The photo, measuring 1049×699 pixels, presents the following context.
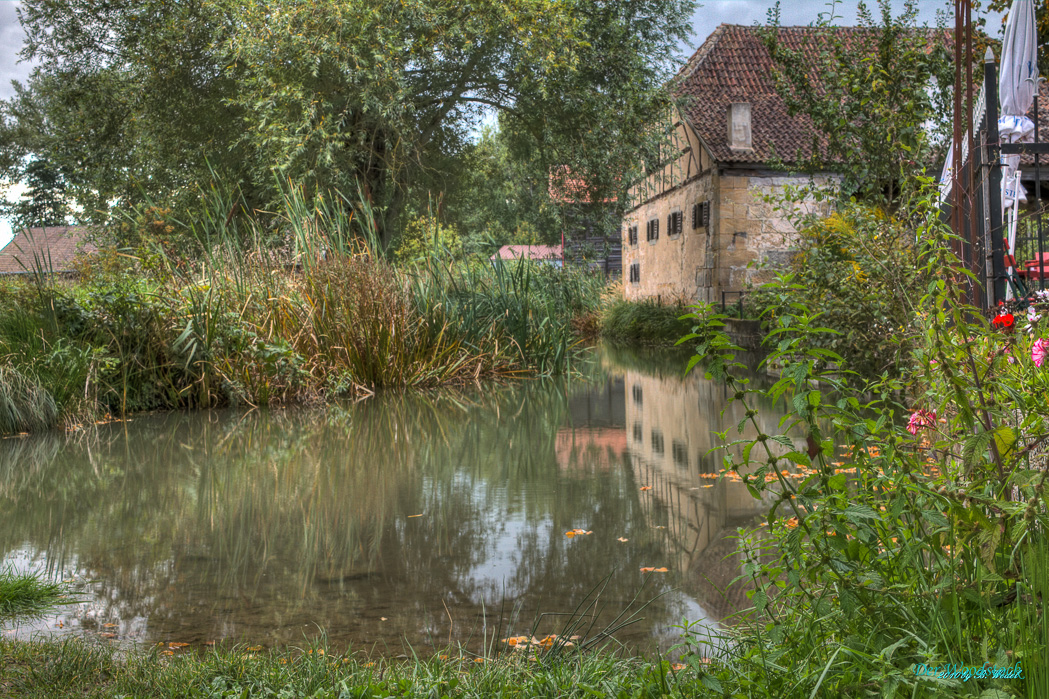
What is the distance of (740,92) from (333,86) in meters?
11.4

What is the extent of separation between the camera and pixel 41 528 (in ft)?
14.1

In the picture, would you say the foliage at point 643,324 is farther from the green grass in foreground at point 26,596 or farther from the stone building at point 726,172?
the green grass in foreground at point 26,596

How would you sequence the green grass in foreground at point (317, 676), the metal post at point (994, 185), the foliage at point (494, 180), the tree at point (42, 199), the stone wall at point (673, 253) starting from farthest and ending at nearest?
1. the tree at point (42, 199)
2. the stone wall at point (673, 253)
3. the foliage at point (494, 180)
4. the metal post at point (994, 185)
5. the green grass in foreground at point (317, 676)

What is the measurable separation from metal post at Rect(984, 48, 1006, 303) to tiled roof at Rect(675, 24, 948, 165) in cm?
1290

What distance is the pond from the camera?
2951 mm

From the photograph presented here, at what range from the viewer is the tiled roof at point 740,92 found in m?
19.4

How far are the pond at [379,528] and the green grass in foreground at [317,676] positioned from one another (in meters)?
0.21

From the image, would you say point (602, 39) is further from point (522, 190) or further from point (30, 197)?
point (30, 197)

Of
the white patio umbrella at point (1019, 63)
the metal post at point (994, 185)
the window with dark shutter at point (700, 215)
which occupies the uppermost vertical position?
the window with dark shutter at point (700, 215)

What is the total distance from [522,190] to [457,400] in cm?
1159

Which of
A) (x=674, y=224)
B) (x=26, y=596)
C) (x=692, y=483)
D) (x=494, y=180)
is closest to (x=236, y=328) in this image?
(x=692, y=483)

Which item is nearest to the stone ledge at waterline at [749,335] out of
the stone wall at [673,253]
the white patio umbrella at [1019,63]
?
the stone wall at [673,253]

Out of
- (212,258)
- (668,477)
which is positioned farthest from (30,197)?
(668,477)

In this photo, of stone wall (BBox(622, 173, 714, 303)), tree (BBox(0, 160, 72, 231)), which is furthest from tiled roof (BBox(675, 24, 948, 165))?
tree (BBox(0, 160, 72, 231))
